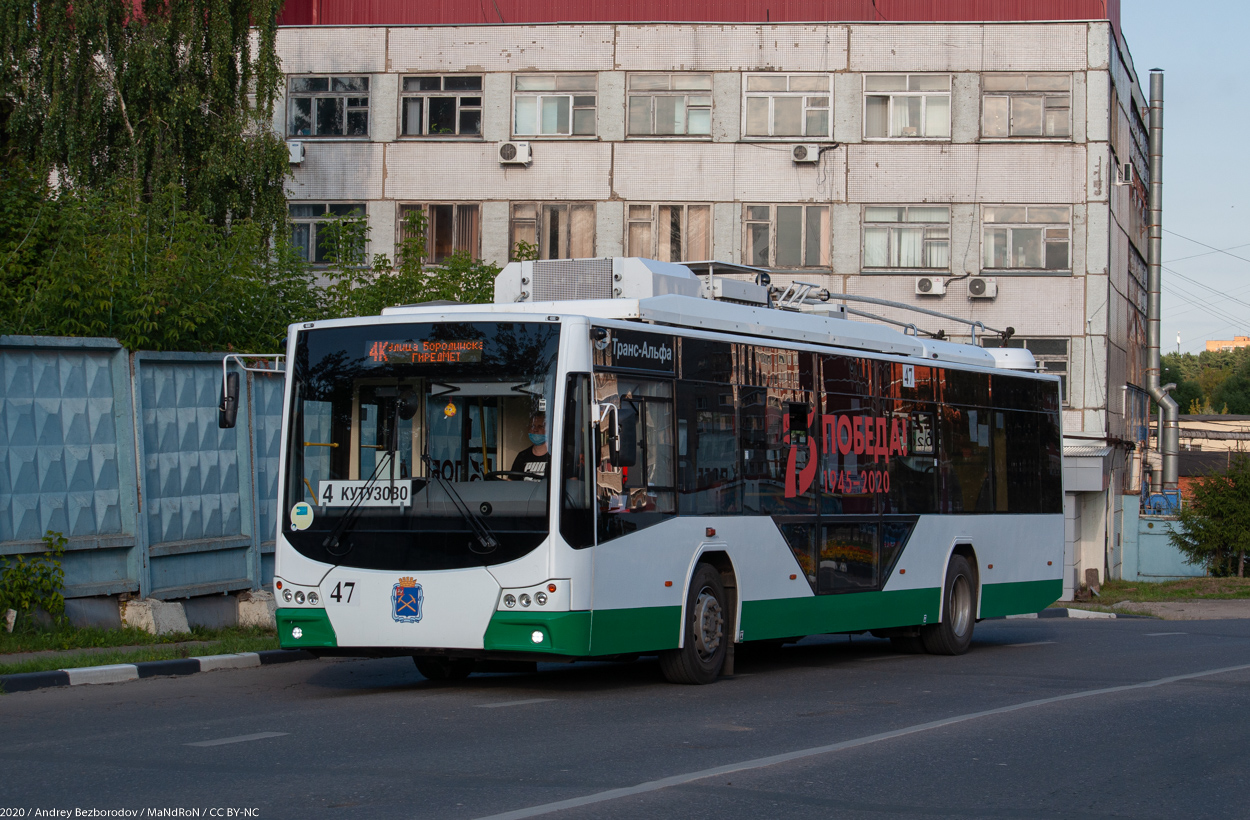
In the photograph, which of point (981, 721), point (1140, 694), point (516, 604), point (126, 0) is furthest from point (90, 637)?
point (126, 0)

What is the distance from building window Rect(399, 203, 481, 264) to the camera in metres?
34.3

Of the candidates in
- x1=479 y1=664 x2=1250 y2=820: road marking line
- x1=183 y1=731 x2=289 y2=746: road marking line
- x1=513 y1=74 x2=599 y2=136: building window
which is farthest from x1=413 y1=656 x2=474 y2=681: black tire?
x1=513 y1=74 x2=599 y2=136: building window

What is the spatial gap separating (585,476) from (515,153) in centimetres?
2395

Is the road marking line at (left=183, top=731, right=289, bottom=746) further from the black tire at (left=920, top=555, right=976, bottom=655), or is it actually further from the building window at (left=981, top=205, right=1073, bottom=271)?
the building window at (left=981, top=205, right=1073, bottom=271)

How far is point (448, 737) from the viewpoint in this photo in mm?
9086

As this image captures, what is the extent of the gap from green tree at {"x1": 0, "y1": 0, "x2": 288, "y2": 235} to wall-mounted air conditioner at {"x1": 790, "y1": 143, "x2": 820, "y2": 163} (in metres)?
11.3

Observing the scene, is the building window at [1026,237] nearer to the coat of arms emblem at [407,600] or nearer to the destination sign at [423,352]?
the destination sign at [423,352]

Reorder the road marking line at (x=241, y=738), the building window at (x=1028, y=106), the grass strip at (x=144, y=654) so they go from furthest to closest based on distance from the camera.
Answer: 1. the building window at (x=1028, y=106)
2. the grass strip at (x=144, y=654)
3. the road marking line at (x=241, y=738)

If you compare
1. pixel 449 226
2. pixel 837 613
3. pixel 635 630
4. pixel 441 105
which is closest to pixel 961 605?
pixel 837 613

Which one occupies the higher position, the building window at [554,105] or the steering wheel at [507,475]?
the building window at [554,105]

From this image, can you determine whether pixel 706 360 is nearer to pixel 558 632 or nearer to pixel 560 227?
pixel 558 632

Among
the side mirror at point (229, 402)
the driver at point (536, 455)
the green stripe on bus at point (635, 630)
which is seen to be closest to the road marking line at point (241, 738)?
the green stripe on bus at point (635, 630)

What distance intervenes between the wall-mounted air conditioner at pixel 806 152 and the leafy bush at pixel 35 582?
74.0ft

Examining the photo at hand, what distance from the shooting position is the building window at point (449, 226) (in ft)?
113
